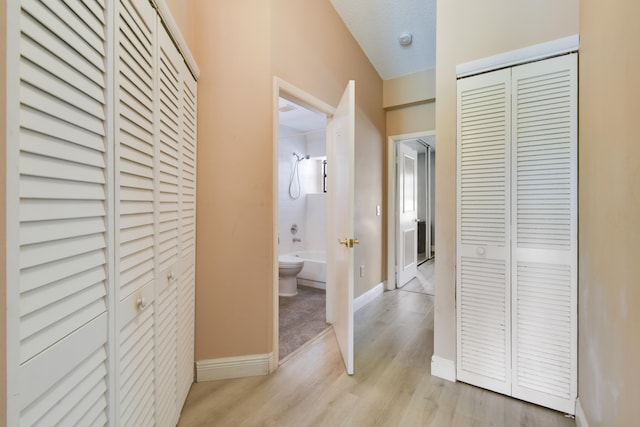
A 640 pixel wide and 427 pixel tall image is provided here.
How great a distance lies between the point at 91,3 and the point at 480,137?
1.85m

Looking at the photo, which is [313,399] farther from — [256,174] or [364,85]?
[364,85]

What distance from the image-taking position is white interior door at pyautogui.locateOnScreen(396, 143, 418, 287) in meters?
3.84

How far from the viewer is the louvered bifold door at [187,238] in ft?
4.96

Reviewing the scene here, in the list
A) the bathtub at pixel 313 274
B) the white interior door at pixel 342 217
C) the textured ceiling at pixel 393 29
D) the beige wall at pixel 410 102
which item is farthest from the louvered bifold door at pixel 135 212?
the beige wall at pixel 410 102

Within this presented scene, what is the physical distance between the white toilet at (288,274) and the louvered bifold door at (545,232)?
2322 millimetres

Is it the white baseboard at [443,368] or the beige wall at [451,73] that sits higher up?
the beige wall at [451,73]

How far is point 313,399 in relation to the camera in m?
1.65

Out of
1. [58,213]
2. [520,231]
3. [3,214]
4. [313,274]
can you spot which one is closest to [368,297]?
[313,274]

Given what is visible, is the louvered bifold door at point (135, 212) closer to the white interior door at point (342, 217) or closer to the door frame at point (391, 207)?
the white interior door at point (342, 217)

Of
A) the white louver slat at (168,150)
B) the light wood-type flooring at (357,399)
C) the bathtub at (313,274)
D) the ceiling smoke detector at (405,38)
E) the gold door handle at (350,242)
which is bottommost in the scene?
the light wood-type flooring at (357,399)

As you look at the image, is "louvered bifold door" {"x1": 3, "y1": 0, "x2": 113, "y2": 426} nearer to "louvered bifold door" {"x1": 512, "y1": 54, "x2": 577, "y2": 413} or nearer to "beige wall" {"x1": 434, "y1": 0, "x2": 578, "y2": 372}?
"beige wall" {"x1": 434, "y1": 0, "x2": 578, "y2": 372}

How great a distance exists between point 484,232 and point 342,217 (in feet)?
3.07

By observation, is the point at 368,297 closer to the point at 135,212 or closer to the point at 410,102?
the point at 410,102
